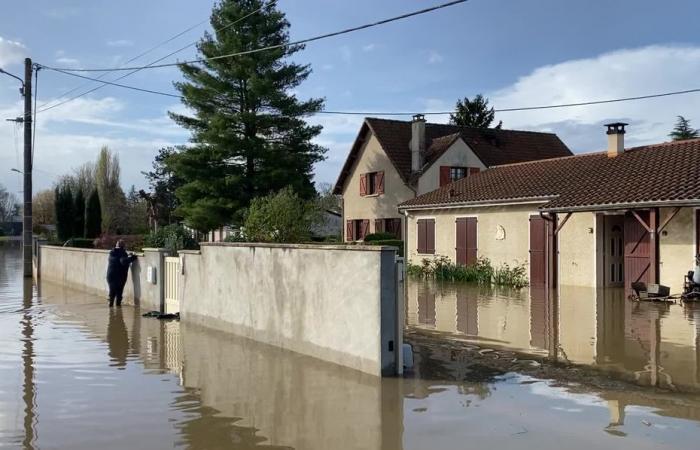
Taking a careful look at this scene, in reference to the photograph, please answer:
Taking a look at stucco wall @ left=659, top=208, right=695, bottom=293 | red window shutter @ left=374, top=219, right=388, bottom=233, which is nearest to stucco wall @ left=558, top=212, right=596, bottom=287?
stucco wall @ left=659, top=208, right=695, bottom=293

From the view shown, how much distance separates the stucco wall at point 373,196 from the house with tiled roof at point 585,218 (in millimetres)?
8115

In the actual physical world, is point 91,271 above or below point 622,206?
below

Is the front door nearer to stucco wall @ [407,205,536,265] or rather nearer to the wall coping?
stucco wall @ [407,205,536,265]

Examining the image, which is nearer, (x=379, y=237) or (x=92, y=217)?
(x=379, y=237)

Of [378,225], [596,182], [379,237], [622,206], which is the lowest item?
[379,237]

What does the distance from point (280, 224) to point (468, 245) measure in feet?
27.4

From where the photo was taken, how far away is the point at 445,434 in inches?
236

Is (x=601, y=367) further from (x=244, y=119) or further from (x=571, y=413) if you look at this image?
(x=244, y=119)

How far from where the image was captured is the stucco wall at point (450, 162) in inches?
1294

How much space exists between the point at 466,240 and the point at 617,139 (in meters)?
5.87

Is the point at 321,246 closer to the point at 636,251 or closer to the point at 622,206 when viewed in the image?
the point at 622,206

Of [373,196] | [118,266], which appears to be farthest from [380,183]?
[118,266]

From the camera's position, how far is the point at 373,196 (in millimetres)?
35469

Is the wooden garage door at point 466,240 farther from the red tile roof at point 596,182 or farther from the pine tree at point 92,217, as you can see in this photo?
the pine tree at point 92,217
